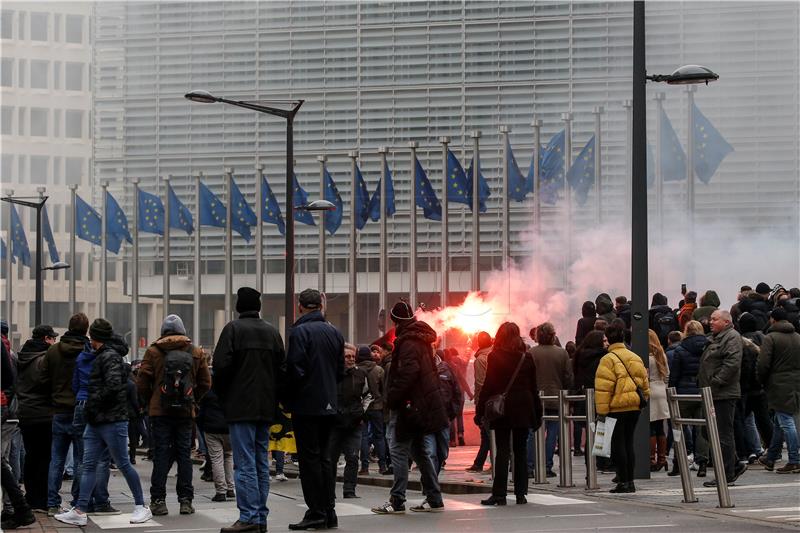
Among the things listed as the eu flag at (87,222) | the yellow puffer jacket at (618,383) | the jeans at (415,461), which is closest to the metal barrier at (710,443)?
the yellow puffer jacket at (618,383)

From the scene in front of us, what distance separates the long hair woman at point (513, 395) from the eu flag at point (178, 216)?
3557 centimetres

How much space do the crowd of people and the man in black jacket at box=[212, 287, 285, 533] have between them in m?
0.01

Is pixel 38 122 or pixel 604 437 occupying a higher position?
pixel 38 122

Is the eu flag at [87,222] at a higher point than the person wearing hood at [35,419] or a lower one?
higher

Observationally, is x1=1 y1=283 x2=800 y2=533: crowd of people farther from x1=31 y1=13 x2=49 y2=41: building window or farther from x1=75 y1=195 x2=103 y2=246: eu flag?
x1=31 y1=13 x2=49 y2=41: building window

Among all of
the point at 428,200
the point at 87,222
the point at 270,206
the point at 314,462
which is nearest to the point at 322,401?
the point at 314,462

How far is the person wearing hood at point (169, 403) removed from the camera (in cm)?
1377

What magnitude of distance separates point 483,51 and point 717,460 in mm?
50320

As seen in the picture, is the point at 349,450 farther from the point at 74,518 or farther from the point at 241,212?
the point at 241,212

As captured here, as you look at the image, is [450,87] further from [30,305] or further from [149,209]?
[30,305]

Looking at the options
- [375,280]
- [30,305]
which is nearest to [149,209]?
[375,280]

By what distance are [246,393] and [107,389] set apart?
2.15m

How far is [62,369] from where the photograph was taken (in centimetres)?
1365

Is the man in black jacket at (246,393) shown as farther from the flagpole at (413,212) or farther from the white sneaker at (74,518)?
the flagpole at (413,212)
